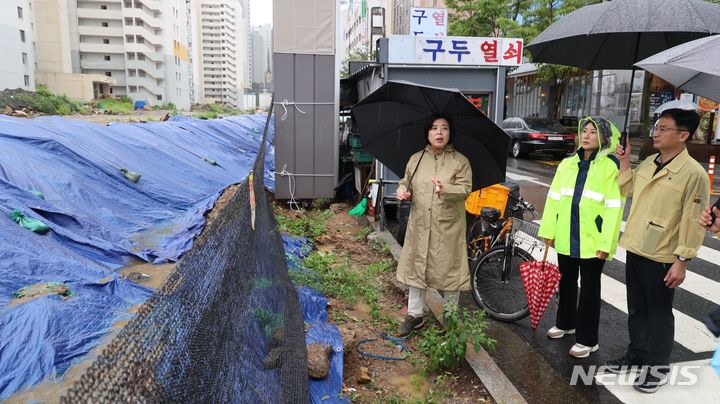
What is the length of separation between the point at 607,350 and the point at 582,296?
70 centimetres

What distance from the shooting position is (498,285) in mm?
4719

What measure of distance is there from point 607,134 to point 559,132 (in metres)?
16.3

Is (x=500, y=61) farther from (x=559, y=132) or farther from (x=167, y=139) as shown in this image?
(x=559, y=132)

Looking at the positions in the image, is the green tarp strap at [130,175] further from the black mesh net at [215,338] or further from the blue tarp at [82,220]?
the black mesh net at [215,338]

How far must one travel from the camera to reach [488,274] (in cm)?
472

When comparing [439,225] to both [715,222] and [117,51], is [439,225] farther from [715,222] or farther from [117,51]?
[117,51]

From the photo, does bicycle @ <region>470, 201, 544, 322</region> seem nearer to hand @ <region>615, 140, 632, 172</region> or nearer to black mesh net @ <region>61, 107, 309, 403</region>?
hand @ <region>615, 140, 632, 172</region>

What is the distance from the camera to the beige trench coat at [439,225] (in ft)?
12.6

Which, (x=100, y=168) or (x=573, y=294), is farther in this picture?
(x=100, y=168)

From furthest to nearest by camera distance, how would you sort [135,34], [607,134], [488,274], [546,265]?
[135,34]
[488,274]
[546,265]
[607,134]

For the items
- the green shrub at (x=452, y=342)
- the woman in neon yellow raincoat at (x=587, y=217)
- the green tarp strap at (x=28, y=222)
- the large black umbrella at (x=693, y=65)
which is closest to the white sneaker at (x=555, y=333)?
the woman in neon yellow raincoat at (x=587, y=217)

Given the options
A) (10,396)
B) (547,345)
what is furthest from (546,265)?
(10,396)

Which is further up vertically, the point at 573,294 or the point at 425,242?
the point at 425,242

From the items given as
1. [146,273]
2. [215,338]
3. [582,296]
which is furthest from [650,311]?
[146,273]
